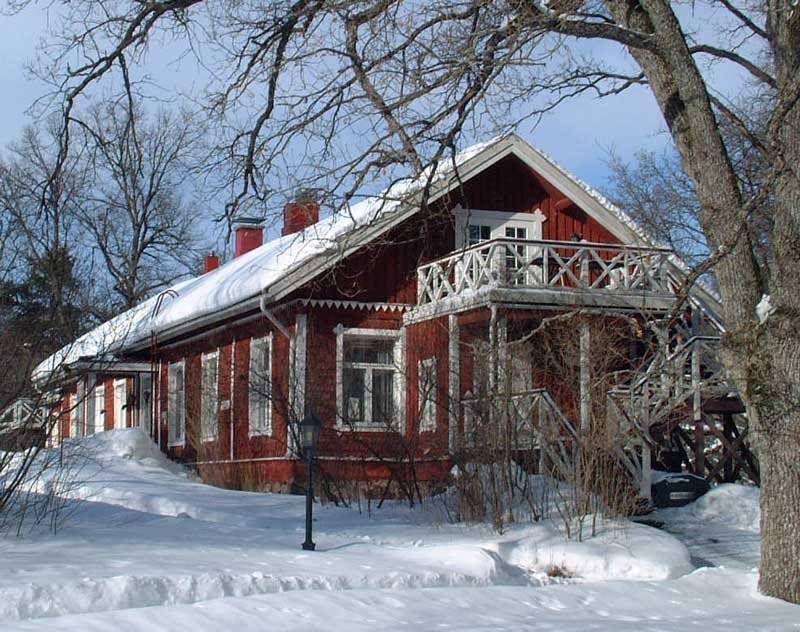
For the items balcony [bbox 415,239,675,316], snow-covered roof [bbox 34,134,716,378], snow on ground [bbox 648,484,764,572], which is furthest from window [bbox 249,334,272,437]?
snow on ground [bbox 648,484,764,572]

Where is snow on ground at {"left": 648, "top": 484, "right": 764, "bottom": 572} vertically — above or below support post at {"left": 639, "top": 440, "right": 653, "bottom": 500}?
below

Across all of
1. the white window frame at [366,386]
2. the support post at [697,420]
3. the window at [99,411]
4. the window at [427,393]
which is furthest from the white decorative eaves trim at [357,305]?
the window at [99,411]

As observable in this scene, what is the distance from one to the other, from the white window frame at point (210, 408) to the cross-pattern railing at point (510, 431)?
964 centimetres

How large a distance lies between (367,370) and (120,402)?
1148 cm

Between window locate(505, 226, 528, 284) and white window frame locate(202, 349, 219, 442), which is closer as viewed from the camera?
window locate(505, 226, 528, 284)

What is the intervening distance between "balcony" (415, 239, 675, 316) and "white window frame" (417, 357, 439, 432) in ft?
4.30

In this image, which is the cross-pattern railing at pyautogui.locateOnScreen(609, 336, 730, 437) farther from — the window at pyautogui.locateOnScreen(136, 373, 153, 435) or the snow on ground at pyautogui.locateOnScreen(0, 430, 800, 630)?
the window at pyautogui.locateOnScreen(136, 373, 153, 435)

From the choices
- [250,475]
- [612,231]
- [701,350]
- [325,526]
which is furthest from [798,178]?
[250,475]

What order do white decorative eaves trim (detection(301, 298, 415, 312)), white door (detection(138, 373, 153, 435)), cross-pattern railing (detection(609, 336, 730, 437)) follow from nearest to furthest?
cross-pattern railing (detection(609, 336, 730, 437))
white decorative eaves trim (detection(301, 298, 415, 312))
white door (detection(138, 373, 153, 435))

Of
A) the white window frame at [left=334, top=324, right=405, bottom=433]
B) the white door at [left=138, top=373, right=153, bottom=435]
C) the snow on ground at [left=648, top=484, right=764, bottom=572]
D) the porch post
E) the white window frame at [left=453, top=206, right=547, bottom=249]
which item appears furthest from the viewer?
the white door at [left=138, top=373, right=153, bottom=435]

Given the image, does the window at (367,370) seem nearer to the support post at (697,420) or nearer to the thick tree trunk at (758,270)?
the support post at (697,420)

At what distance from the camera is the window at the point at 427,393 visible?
1659 centimetres

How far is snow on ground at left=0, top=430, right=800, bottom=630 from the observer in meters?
8.91

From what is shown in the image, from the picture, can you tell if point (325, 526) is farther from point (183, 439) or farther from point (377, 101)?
point (183, 439)
